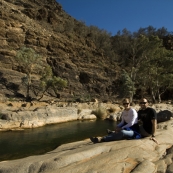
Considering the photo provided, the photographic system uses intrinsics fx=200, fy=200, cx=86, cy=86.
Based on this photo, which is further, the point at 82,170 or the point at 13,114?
the point at 13,114

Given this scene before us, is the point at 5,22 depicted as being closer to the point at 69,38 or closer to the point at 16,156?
the point at 69,38

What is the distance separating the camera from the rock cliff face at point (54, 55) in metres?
38.1

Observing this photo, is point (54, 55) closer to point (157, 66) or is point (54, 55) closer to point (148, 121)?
point (157, 66)

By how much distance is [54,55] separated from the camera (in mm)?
46125

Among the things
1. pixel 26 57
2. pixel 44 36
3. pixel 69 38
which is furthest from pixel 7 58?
pixel 69 38

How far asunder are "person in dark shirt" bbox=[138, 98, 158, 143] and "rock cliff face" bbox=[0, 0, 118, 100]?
3002 cm

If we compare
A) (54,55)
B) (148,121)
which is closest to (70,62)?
(54,55)

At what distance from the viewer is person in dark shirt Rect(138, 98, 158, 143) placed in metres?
6.61

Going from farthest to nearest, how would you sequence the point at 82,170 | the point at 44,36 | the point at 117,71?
1. the point at 117,71
2. the point at 44,36
3. the point at 82,170

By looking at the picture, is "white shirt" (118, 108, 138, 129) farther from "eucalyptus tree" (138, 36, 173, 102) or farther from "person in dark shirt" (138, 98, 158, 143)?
"eucalyptus tree" (138, 36, 173, 102)

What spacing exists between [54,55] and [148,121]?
135ft

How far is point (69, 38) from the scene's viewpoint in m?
53.9

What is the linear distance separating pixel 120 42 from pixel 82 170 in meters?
72.5

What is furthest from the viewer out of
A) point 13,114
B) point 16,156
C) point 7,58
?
point 7,58
